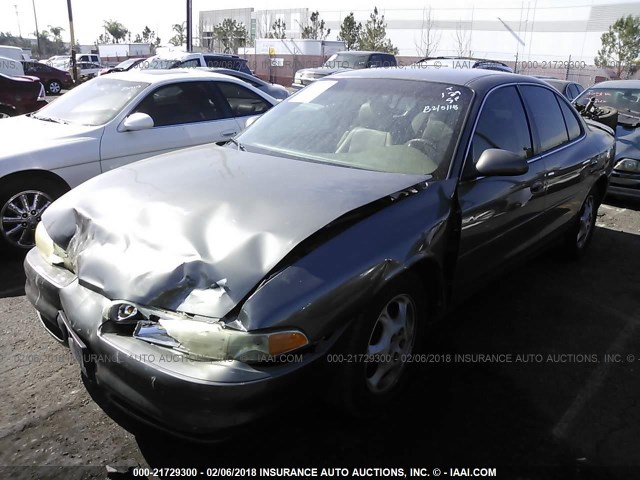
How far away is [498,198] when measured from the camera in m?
3.19

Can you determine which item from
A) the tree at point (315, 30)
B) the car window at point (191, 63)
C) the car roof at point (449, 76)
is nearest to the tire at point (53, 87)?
the car window at point (191, 63)

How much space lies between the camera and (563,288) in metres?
4.40

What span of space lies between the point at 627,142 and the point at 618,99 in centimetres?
166

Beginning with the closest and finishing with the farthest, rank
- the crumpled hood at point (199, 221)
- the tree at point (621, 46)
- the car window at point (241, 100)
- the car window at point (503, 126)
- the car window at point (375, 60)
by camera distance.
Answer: the crumpled hood at point (199, 221) < the car window at point (503, 126) < the car window at point (241, 100) < the car window at point (375, 60) < the tree at point (621, 46)

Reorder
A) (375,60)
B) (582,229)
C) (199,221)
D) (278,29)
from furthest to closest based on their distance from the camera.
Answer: (278,29)
(375,60)
(582,229)
(199,221)

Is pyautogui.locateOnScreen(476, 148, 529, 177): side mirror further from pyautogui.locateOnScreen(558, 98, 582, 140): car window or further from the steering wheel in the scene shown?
pyautogui.locateOnScreen(558, 98, 582, 140): car window

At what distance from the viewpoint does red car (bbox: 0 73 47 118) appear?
10.6 m

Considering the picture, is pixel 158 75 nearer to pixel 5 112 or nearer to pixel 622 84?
pixel 5 112

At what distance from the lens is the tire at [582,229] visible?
4.80 metres

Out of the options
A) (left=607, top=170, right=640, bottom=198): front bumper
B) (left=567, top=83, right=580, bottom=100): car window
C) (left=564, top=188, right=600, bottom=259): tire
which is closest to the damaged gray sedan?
(left=564, top=188, right=600, bottom=259): tire

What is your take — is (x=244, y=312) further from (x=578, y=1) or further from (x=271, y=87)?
(x=578, y=1)

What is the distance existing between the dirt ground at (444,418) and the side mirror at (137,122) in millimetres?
2026

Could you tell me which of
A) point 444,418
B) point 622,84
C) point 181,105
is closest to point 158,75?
point 181,105

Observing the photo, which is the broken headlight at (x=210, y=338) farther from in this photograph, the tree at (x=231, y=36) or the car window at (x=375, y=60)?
the tree at (x=231, y=36)
